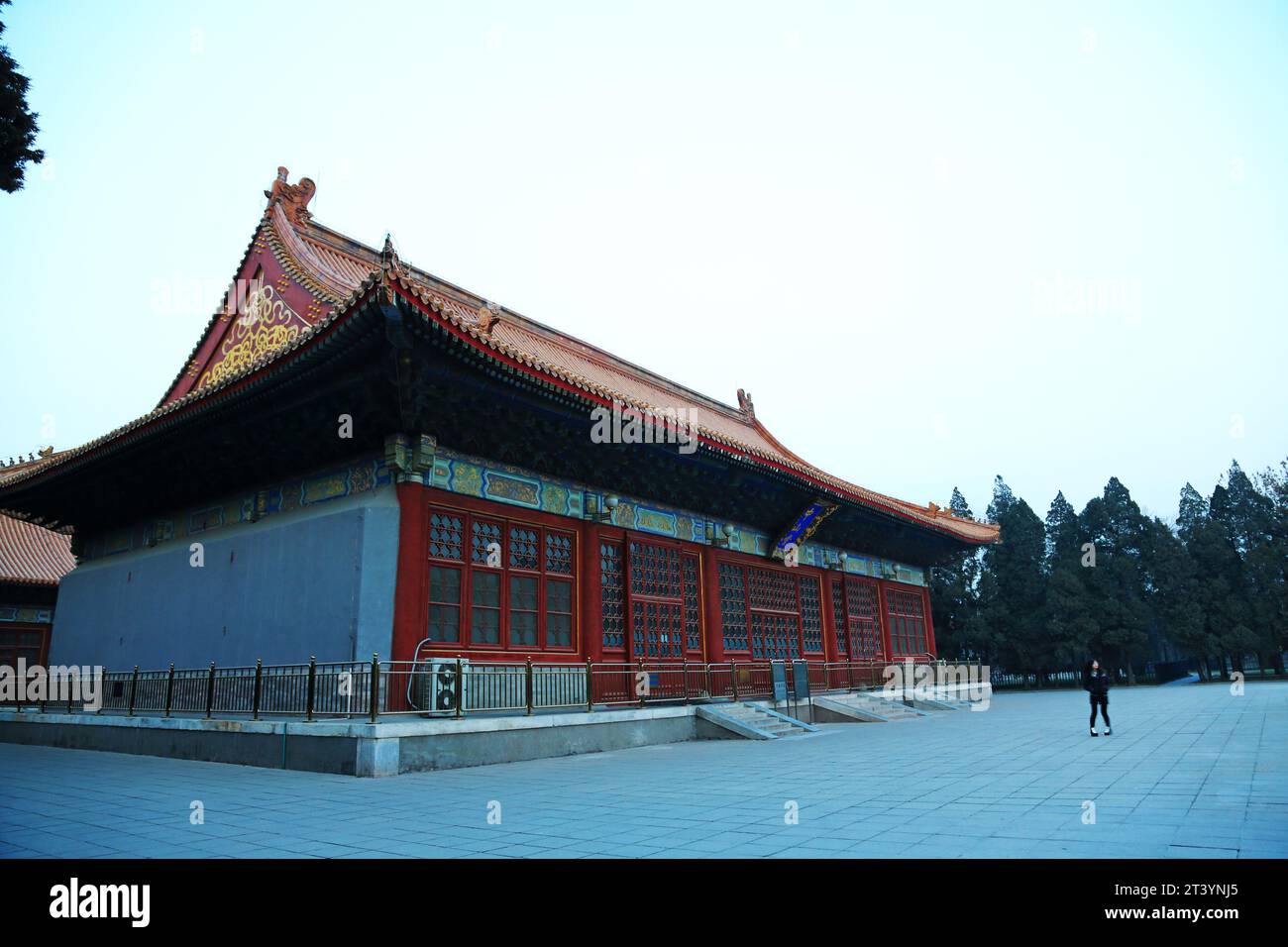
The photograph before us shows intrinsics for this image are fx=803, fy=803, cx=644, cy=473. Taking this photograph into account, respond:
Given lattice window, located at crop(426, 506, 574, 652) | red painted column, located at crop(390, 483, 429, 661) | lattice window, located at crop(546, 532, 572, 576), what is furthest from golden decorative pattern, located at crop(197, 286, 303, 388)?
lattice window, located at crop(546, 532, 572, 576)

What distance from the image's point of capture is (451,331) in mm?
10055

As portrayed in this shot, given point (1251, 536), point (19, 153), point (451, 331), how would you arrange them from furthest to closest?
point (1251, 536) → point (451, 331) → point (19, 153)

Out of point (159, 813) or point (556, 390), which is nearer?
point (159, 813)

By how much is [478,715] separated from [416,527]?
278cm

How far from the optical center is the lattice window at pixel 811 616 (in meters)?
20.2

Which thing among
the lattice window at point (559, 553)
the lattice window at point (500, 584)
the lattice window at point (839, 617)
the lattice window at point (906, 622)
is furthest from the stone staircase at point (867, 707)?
the lattice window at point (559, 553)

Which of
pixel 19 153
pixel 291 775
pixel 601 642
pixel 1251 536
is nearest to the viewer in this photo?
pixel 19 153

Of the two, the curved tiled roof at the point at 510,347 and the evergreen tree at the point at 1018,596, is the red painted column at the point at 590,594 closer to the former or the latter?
the curved tiled roof at the point at 510,347

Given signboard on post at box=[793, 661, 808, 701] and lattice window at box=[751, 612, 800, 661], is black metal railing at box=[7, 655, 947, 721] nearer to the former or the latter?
signboard on post at box=[793, 661, 808, 701]

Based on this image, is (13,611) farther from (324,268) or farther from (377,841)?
(377,841)

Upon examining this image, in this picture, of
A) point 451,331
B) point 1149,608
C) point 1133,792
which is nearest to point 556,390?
point 451,331

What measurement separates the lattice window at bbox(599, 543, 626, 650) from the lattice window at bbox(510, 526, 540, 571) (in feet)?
5.09

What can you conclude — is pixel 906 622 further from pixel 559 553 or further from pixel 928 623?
pixel 559 553
